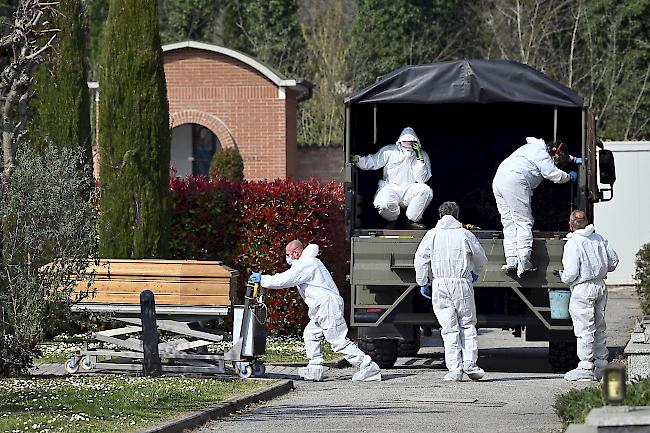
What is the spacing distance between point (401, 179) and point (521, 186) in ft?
5.62

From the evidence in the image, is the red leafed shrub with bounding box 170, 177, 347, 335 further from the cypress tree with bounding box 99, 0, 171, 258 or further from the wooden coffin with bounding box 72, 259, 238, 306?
the wooden coffin with bounding box 72, 259, 238, 306

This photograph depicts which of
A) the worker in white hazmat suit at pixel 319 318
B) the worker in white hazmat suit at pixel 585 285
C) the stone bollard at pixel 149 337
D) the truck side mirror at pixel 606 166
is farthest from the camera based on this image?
the truck side mirror at pixel 606 166

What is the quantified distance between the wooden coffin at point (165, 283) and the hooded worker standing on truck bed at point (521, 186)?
118 inches

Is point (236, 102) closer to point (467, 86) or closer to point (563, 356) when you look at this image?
point (467, 86)

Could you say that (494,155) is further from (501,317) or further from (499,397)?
(499,397)

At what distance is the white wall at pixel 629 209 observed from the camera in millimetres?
30188

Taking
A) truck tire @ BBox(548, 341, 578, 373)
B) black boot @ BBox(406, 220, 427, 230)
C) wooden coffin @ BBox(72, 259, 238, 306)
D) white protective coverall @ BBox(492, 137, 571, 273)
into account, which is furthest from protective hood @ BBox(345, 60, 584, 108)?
wooden coffin @ BBox(72, 259, 238, 306)

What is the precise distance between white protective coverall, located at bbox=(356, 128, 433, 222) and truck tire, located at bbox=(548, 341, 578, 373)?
2.20 meters

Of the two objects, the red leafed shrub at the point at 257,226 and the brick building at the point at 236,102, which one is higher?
the brick building at the point at 236,102

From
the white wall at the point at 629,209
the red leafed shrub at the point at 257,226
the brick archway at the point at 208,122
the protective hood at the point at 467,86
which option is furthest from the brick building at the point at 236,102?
the protective hood at the point at 467,86

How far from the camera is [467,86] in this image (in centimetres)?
1716

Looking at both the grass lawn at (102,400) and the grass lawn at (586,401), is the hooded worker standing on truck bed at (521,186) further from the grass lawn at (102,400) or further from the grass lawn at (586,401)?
the grass lawn at (586,401)

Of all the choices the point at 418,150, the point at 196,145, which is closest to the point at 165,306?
the point at 418,150

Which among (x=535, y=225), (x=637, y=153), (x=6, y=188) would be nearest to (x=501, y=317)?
(x=535, y=225)
